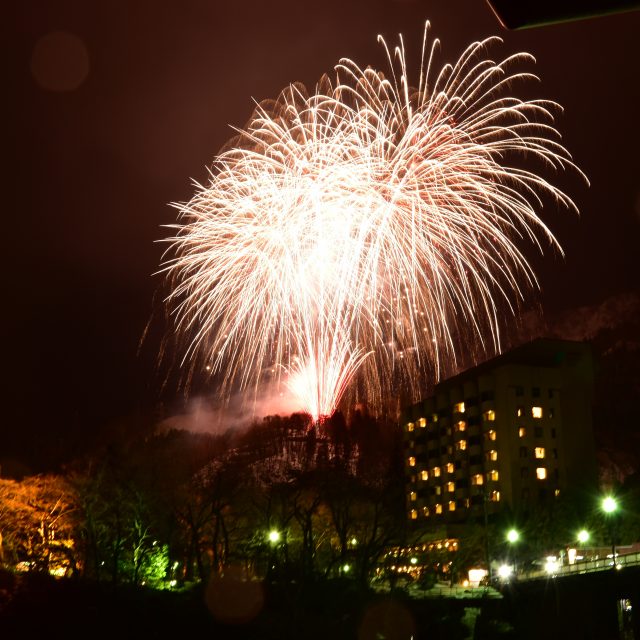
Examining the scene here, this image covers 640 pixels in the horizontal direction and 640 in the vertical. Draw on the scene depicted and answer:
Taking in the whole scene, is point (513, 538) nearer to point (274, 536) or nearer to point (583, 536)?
point (583, 536)

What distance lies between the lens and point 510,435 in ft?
300

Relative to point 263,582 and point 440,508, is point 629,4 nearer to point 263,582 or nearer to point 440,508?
point 263,582

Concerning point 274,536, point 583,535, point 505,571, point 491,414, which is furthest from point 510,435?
point 274,536

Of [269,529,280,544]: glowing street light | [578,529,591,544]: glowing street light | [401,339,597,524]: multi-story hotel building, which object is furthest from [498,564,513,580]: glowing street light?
[401,339,597,524]: multi-story hotel building

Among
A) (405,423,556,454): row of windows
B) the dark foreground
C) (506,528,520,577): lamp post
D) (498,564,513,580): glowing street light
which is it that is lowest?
the dark foreground

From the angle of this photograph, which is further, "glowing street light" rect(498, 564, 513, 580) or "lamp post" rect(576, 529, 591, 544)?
"lamp post" rect(576, 529, 591, 544)

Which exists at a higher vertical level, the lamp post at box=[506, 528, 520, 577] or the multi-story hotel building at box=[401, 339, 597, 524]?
the multi-story hotel building at box=[401, 339, 597, 524]

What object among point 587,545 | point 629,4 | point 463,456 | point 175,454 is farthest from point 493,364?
point 629,4

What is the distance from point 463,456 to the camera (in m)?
96.4

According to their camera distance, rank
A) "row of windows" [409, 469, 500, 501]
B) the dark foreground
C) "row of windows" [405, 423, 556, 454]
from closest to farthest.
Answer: the dark foreground
"row of windows" [409, 469, 500, 501]
"row of windows" [405, 423, 556, 454]

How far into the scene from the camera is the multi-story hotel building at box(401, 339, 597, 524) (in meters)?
90.1

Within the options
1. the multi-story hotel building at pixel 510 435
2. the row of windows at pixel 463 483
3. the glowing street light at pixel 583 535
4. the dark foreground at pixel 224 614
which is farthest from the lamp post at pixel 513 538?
the row of windows at pixel 463 483

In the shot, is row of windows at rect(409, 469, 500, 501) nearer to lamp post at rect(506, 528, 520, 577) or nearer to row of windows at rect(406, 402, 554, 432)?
row of windows at rect(406, 402, 554, 432)

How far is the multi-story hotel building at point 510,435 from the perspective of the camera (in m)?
90.1
